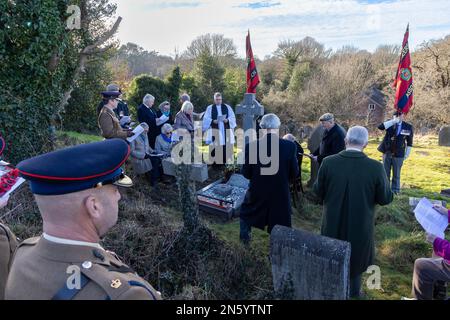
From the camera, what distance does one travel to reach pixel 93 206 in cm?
162

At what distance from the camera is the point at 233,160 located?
8352 mm

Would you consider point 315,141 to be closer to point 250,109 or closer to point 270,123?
point 250,109

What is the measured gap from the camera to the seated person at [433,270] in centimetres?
328

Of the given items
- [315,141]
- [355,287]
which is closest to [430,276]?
[355,287]

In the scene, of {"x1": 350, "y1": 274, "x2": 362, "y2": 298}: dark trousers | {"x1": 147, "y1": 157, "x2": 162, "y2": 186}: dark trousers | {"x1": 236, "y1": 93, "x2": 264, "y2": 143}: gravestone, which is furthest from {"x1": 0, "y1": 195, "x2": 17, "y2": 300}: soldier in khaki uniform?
{"x1": 236, "y1": 93, "x2": 264, "y2": 143}: gravestone

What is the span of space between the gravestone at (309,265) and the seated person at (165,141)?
488cm

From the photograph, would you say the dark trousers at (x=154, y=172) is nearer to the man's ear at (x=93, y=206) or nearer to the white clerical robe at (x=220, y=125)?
the white clerical robe at (x=220, y=125)

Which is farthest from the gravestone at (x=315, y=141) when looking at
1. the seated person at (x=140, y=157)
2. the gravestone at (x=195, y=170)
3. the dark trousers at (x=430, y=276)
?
the dark trousers at (x=430, y=276)

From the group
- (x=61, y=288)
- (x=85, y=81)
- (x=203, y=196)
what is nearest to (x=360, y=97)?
(x=85, y=81)

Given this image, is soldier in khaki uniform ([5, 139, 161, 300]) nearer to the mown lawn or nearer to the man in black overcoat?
the man in black overcoat

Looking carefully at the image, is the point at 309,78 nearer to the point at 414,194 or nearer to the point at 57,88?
the point at 414,194

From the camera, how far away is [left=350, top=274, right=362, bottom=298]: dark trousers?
3941 mm
